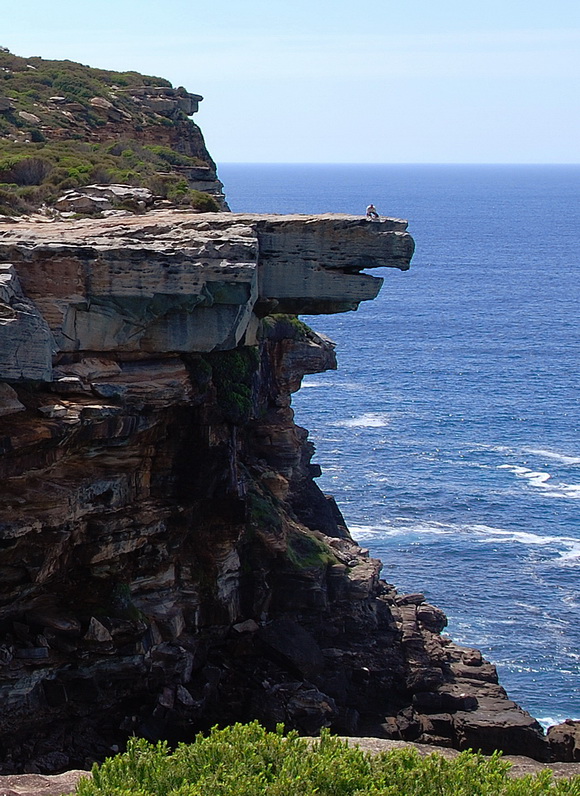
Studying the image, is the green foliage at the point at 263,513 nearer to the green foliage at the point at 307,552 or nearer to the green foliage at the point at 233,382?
the green foliage at the point at 307,552

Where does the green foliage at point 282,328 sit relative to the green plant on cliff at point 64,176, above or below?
below

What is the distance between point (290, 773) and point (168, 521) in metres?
18.5

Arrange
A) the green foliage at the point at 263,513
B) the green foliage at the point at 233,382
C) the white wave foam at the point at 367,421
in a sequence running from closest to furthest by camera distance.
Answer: the green foliage at the point at 233,382 < the green foliage at the point at 263,513 < the white wave foam at the point at 367,421

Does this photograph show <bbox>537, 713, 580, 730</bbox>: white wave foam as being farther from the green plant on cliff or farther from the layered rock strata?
the green plant on cliff

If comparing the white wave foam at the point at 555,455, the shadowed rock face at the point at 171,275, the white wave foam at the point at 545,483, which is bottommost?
the white wave foam at the point at 545,483

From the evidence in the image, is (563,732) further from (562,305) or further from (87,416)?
(562,305)

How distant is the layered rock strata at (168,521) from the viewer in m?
36.9

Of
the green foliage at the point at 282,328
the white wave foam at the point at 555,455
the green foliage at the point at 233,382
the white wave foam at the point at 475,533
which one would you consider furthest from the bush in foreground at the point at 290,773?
the white wave foam at the point at 555,455

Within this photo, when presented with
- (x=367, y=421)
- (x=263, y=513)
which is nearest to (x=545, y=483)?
(x=367, y=421)

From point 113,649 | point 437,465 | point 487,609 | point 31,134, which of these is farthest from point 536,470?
point 113,649

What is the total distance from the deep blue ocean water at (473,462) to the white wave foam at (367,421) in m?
0.23

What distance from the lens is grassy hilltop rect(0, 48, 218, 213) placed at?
5025cm

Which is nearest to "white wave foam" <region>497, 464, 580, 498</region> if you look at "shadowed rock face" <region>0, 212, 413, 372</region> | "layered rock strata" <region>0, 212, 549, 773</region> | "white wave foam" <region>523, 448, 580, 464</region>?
"white wave foam" <region>523, 448, 580, 464</region>

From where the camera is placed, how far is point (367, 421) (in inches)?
3583
